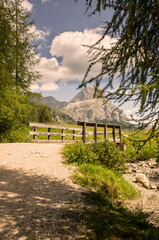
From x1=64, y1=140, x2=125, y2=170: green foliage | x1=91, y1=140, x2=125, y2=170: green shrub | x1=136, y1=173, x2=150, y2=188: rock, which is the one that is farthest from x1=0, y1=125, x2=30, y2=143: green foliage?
x1=136, y1=173, x2=150, y2=188: rock

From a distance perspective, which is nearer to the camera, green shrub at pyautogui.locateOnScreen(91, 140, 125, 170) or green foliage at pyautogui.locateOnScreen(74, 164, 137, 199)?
green foliage at pyautogui.locateOnScreen(74, 164, 137, 199)

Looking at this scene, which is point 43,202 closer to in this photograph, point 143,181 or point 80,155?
point 80,155

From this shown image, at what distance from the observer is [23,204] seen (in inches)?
130

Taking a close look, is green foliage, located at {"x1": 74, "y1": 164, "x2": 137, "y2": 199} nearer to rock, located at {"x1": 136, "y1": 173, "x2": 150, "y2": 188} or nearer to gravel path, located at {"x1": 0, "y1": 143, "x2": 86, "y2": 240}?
gravel path, located at {"x1": 0, "y1": 143, "x2": 86, "y2": 240}

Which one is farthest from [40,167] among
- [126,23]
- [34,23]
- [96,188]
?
[34,23]

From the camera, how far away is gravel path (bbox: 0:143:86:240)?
2520 mm

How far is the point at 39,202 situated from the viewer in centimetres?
345

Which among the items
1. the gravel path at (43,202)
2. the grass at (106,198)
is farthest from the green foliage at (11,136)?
the grass at (106,198)

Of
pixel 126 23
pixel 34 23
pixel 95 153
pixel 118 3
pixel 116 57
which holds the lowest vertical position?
pixel 95 153

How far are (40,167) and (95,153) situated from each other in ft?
7.90

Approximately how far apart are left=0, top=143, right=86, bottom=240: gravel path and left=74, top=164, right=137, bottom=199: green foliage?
0.40 m

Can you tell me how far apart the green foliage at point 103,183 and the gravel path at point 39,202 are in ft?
1.33

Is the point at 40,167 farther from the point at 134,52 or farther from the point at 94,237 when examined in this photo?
the point at 134,52

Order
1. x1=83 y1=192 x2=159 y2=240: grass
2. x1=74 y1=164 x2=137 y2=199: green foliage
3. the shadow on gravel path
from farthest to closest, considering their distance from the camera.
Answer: x1=74 y1=164 x2=137 y2=199: green foliage < the shadow on gravel path < x1=83 y1=192 x2=159 y2=240: grass
